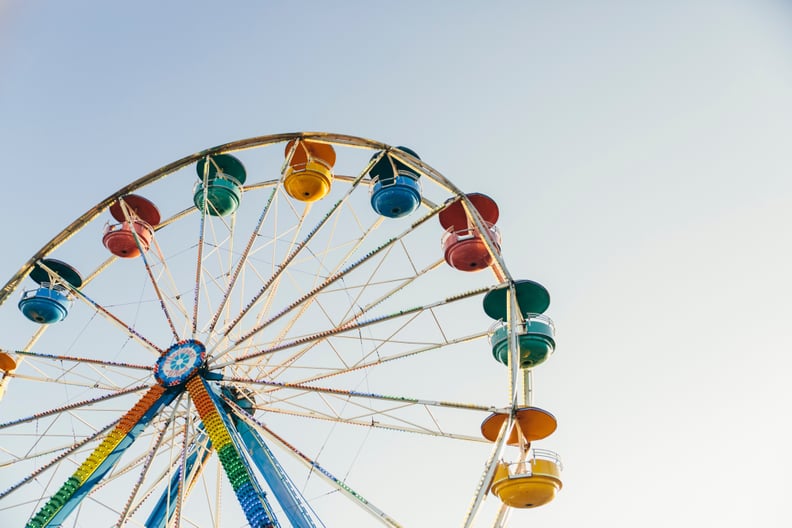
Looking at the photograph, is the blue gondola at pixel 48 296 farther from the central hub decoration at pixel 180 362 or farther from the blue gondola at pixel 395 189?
the blue gondola at pixel 395 189

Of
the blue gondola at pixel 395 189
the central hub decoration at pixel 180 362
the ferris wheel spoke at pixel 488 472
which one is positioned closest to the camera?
the ferris wheel spoke at pixel 488 472

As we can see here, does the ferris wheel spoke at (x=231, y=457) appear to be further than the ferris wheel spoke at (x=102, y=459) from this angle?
No

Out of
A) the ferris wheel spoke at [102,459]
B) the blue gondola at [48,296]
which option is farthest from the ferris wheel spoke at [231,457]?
the blue gondola at [48,296]

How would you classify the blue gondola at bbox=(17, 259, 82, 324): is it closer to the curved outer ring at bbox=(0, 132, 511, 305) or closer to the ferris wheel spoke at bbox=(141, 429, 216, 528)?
the curved outer ring at bbox=(0, 132, 511, 305)

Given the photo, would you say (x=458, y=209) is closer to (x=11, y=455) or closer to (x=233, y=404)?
(x=233, y=404)

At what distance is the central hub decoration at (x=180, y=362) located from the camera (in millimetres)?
11094

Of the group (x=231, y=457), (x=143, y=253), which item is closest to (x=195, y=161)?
(x=143, y=253)

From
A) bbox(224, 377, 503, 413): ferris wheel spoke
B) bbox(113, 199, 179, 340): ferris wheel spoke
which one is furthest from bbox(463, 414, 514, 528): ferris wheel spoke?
bbox(113, 199, 179, 340): ferris wheel spoke

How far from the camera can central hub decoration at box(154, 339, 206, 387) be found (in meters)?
11.1

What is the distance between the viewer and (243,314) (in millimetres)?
11680

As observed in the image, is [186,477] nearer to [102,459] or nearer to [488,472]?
[102,459]

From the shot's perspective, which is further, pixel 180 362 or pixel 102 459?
pixel 180 362

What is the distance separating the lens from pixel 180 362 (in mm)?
11312

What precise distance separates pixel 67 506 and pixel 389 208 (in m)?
6.61
